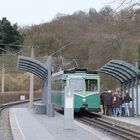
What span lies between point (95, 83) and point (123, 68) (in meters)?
4.12

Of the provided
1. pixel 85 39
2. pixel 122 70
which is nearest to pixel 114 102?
pixel 122 70

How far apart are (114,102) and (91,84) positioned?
2906 mm

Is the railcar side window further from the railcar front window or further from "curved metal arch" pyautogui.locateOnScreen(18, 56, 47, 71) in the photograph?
"curved metal arch" pyautogui.locateOnScreen(18, 56, 47, 71)

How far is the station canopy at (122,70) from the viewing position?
97.9ft

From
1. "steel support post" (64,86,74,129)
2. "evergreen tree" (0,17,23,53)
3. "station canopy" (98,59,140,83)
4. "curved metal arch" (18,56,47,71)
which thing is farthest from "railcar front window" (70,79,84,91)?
"evergreen tree" (0,17,23,53)

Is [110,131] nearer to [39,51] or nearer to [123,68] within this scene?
[123,68]

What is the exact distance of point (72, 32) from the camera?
92.9 meters

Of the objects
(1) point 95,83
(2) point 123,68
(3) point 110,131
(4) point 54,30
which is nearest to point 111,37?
(1) point 95,83

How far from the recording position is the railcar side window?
3425cm

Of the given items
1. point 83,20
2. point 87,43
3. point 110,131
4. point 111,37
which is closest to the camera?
point 110,131

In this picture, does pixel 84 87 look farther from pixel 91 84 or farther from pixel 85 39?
pixel 85 39

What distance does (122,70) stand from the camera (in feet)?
103

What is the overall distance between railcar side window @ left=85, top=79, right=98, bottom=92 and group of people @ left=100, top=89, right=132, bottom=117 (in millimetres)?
766

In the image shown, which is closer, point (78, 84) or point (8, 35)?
point (78, 84)
